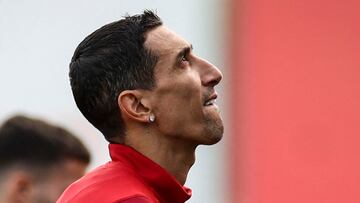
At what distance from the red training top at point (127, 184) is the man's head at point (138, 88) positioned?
10 cm

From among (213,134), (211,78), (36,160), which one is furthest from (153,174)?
(36,160)

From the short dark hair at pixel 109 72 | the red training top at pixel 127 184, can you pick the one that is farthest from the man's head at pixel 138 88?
the red training top at pixel 127 184

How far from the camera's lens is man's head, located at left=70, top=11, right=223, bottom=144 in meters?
3.80

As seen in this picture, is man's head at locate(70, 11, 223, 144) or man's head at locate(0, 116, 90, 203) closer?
man's head at locate(70, 11, 223, 144)

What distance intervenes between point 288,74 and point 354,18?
481mm

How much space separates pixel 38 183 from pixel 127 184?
1678 millimetres

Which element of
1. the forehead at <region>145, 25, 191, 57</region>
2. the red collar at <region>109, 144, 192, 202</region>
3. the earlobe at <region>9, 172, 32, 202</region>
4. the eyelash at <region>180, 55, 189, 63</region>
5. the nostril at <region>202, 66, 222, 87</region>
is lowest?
the earlobe at <region>9, 172, 32, 202</region>

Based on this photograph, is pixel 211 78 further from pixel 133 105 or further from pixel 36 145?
pixel 36 145

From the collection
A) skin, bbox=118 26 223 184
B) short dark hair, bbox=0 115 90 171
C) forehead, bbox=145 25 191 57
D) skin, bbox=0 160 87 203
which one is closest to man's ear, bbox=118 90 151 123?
skin, bbox=118 26 223 184

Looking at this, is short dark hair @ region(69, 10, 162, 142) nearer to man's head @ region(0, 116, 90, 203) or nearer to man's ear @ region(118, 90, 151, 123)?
man's ear @ region(118, 90, 151, 123)

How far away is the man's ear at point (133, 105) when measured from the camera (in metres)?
3.80

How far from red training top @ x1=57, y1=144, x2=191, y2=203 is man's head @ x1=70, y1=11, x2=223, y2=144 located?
10cm

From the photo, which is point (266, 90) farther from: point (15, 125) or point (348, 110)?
point (15, 125)

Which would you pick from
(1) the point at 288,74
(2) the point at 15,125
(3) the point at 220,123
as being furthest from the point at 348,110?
(3) the point at 220,123
